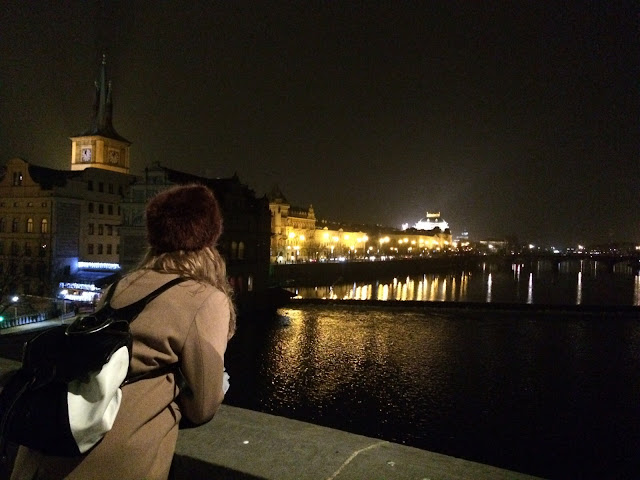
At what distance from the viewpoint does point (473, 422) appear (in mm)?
18875

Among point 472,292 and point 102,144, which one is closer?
point 102,144

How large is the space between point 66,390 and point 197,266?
65cm

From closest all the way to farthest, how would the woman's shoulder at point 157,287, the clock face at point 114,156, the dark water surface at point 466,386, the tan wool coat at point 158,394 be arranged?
the tan wool coat at point 158,394 < the woman's shoulder at point 157,287 < the dark water surface at point 466,386 < the clock face at point 114,156

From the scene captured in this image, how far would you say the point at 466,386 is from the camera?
22.8 meters

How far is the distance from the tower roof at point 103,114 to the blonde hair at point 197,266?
69.6 meters

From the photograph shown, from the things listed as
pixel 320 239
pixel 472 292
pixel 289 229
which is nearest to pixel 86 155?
pixel 289 229

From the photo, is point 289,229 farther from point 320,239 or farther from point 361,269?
point 361,269

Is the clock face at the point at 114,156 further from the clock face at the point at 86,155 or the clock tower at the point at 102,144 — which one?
the clock face at the point at 86,155

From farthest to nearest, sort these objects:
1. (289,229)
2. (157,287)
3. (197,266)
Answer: (289,229) → (197,266) → (157,287)

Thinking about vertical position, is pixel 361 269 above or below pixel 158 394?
below

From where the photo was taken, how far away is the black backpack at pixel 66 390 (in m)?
1.38

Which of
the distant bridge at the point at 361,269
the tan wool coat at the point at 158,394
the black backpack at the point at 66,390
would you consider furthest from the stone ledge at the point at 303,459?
the distant bridge at the point at 361,269

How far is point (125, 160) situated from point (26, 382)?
72.4 m

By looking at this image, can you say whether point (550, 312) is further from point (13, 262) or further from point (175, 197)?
point (175, 197)
